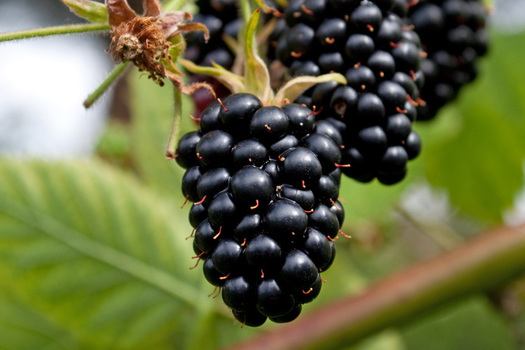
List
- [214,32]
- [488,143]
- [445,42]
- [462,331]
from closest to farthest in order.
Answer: [214,32], [445,42], [488,143], [462,331]

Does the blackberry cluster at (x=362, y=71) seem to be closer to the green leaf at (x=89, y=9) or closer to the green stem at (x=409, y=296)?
the green leaf at (x=89, y=9)

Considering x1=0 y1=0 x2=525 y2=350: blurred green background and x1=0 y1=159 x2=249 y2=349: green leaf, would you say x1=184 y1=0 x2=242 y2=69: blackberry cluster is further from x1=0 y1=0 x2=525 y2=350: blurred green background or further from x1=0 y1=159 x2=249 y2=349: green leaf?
x1=0 y1=159 x2=249 y2=349: green leaf

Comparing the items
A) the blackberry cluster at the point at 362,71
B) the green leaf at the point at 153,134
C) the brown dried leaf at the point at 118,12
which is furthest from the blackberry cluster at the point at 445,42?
the green leaf at the point at 153,134

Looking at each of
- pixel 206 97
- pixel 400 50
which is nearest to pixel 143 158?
pixel 206 97

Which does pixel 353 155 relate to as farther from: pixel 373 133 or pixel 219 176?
pixel 219 176

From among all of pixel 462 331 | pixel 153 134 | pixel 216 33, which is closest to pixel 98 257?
pixel 153 134

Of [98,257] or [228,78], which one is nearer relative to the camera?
[228,78]

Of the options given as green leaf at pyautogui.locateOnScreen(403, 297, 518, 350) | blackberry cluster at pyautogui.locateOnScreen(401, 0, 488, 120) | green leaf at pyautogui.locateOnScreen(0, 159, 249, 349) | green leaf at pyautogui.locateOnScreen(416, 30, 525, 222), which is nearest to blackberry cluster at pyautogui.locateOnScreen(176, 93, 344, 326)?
blackberry cluster at pyautogui.locateOnScreen(401, 0, 488, 120)

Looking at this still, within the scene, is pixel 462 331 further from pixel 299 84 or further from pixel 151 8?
pixel 151 8
